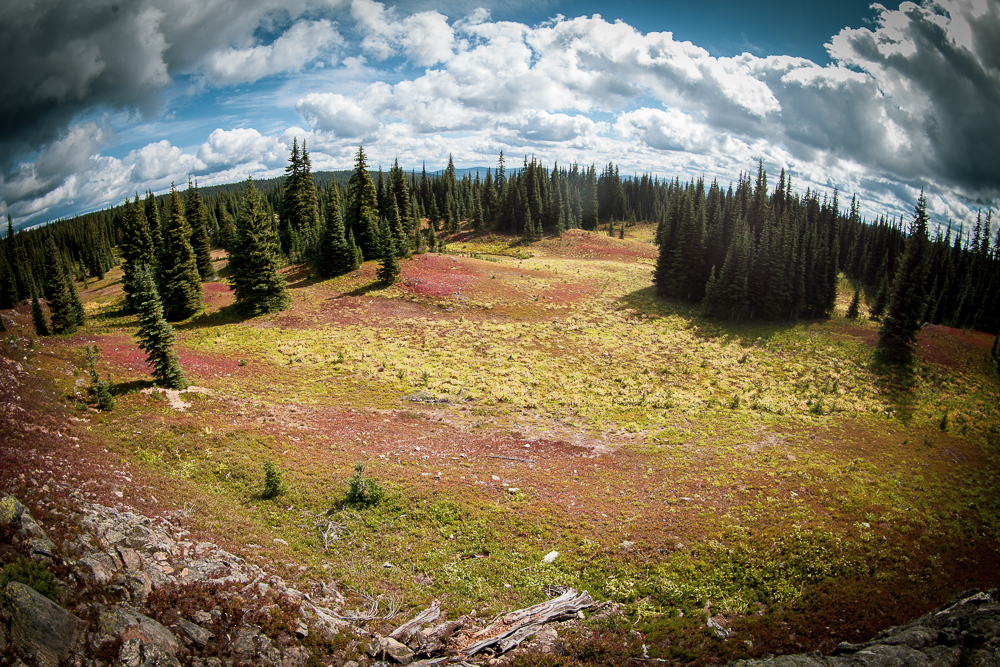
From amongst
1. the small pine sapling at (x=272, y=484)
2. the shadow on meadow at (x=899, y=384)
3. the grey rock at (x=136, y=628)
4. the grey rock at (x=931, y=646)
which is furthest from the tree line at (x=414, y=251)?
the grey rock at (x=931, y=646)

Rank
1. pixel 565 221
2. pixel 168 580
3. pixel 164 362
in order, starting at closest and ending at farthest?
1. pixel 168 580
2. pixel 164 362
3. pixel 565 221

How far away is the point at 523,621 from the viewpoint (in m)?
9.43

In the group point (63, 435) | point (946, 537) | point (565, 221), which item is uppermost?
point (565, 221)

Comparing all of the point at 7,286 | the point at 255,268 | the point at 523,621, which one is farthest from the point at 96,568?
the point at 7,286

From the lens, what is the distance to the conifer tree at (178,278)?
124 ft

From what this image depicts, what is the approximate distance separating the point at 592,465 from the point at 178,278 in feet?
134

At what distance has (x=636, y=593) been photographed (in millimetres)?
10797

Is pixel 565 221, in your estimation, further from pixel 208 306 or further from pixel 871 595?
pixel 871 595

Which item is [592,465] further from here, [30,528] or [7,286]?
[7,286]

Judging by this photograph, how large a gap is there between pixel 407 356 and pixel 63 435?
65.4ft

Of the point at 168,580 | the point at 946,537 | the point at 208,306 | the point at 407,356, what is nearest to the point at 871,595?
the point at 946,537

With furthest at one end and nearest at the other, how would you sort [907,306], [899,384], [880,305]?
[880,305] < [907,306] < [899,384]

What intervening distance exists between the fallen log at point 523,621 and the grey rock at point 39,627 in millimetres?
6547

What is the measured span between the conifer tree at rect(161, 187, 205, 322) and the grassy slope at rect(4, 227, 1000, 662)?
218 centimetres
